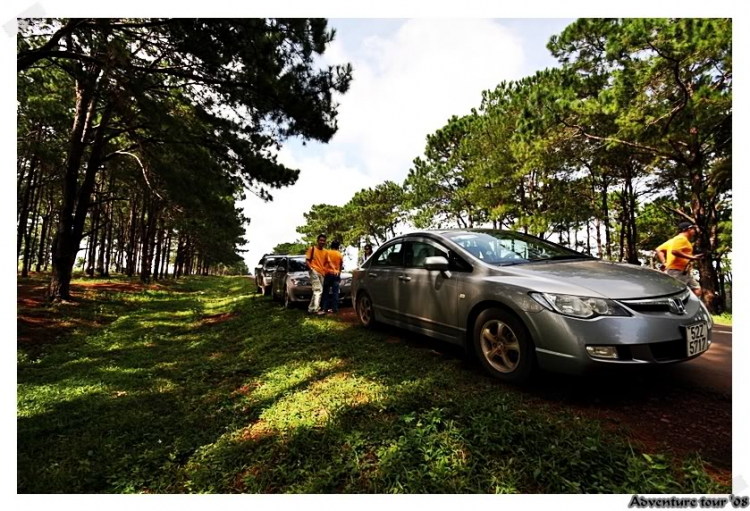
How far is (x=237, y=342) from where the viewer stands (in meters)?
6.46

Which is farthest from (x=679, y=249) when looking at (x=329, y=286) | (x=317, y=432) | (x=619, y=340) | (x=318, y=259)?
(x=318, y=259)

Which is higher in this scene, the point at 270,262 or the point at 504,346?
the point at 270,262

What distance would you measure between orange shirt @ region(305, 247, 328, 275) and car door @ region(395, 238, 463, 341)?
3288mm

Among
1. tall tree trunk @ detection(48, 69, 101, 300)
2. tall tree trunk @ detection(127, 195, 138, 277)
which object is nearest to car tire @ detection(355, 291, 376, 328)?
tall tree trunk @ detection(48, 69, 101, 300)

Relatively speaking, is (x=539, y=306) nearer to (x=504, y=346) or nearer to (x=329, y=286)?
(x=504, y=346)

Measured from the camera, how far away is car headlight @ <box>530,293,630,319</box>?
8.54ft

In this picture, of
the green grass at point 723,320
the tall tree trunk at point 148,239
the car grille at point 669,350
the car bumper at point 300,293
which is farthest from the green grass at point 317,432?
the tall tree trunk at point 148,239

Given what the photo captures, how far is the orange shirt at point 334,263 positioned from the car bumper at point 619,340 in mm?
5544

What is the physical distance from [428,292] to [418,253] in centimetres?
A: 66

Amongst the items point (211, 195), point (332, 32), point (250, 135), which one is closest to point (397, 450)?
point (332, 32)

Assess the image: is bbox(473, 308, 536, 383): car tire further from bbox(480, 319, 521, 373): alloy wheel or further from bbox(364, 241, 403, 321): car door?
bbox(364, 241, 403, 321): car door

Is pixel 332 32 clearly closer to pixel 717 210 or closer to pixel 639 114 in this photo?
pixel 639 114

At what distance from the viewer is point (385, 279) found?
5012 mm

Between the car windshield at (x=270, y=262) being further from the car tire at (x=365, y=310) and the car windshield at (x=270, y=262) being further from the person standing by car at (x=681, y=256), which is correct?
the person standing by car at (x=681, y=256)
